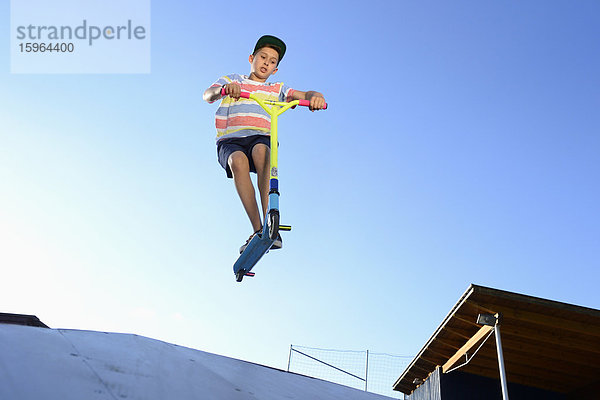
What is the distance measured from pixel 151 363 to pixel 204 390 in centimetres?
33

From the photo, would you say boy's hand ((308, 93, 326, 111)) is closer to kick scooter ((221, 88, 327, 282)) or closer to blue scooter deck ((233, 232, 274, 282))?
kick scooter ((221, 88, 327, 282))

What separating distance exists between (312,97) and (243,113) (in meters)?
0.55

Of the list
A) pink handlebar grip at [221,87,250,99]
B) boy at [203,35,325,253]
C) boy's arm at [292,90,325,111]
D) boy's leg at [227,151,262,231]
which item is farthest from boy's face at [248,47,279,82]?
boy's leg at [227,151,262,231]

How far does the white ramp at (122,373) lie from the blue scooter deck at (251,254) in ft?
3.21

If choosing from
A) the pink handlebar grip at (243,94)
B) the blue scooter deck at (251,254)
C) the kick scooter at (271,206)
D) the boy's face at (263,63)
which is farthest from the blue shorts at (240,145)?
the blue scooter deck at (251,254)

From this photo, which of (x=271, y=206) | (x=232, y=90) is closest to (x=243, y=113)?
(x=232, y=90)

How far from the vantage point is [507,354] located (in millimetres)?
8016

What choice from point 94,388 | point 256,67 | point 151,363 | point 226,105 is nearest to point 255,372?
point 151,363

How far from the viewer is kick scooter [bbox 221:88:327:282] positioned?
3617 mm

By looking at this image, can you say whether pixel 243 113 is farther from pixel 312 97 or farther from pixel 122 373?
pixel 122 373

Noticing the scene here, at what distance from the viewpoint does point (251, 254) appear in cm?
399

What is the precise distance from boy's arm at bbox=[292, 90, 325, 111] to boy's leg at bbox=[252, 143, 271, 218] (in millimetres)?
491

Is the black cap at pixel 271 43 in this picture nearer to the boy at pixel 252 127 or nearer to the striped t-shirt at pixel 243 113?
the boy at pixel 252 127

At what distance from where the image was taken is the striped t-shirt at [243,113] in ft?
12.9
